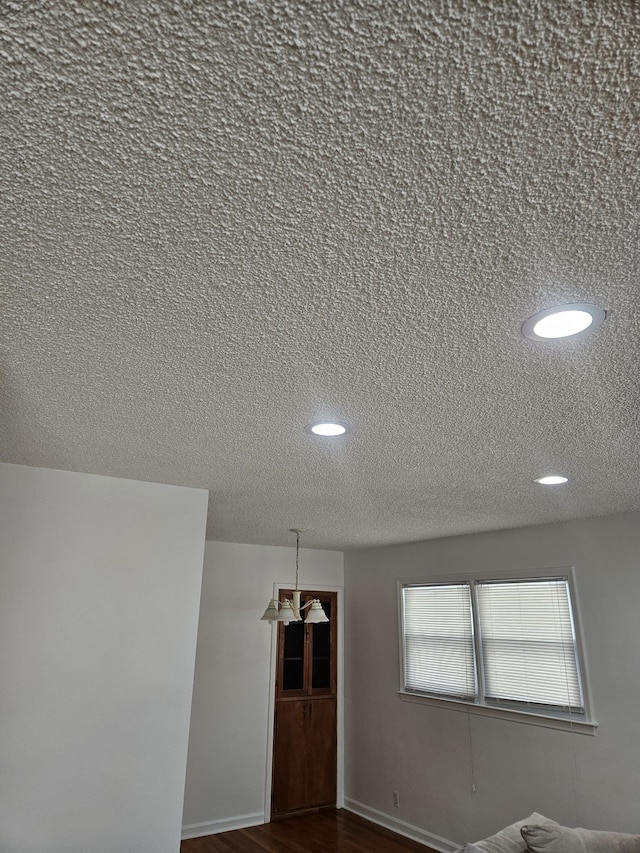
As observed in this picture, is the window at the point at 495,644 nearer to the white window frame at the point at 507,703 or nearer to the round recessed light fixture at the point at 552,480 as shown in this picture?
the white window frame at the point at 507,703

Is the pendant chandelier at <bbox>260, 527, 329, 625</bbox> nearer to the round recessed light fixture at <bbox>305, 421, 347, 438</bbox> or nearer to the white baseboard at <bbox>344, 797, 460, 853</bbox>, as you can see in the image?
the white baseboard at <bbox>344, 797, 460, 853</bbox>

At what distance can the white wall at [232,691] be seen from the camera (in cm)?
524

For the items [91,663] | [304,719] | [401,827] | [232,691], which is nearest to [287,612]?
[232,691]

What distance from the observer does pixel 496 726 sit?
A: 4516 mm

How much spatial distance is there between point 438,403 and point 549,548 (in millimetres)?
2956

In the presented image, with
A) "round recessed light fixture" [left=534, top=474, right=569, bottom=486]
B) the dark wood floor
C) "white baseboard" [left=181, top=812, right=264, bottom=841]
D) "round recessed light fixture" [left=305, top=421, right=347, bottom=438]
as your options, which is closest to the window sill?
the dark wood floor

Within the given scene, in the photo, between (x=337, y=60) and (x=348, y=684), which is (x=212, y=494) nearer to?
(x=337, y=60)

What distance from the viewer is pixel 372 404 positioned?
208 centimetres

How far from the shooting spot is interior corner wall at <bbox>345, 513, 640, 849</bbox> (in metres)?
3.80

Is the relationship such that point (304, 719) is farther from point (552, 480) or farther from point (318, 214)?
point (318, 214)

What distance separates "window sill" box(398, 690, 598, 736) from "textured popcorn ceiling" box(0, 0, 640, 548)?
268 cm

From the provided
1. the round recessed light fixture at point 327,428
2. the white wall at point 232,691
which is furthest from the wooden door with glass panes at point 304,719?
the round recessed light fixture at point 327,428

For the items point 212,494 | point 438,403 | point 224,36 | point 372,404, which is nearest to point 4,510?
point 212,494

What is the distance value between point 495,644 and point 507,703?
0.45 metres
